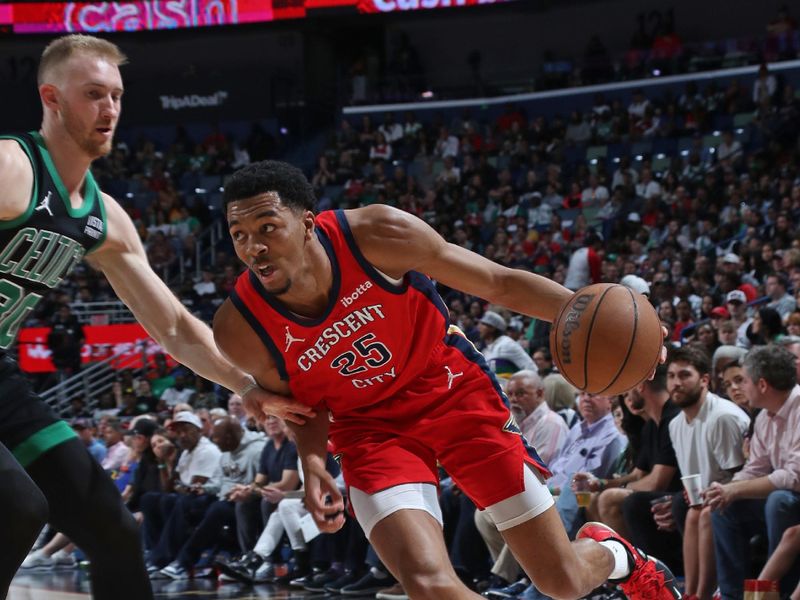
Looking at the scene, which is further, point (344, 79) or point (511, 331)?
point (344, 79)

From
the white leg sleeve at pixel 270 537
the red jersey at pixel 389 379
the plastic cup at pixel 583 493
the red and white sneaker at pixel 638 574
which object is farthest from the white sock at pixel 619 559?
the white leg sleeve at pixel 270 537

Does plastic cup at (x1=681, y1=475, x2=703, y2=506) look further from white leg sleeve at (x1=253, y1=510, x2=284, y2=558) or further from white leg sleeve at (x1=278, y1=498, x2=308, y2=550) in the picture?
white leg sleeve at (x1=253, y1=510, x2=284, y2=558)

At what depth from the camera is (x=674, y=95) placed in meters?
18.9

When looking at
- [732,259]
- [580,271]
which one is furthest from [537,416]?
[580,271]

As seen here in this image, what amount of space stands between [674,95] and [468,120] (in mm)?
3903

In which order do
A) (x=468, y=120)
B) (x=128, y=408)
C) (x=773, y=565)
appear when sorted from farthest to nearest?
(x=468, y=120) → (x=128, y=408) → (x=773, y=565)

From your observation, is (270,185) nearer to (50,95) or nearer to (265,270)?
(265,270)

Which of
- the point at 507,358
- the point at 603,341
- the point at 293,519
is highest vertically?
the point at 603,341

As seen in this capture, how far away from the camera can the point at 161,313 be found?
13.2 feet

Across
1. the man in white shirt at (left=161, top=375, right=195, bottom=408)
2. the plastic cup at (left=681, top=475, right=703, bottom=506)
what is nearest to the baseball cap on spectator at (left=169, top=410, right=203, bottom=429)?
the man in white shirt at (left=161, top=375, right=195, bottom=408)

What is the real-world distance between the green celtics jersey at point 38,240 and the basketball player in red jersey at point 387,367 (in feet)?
1.72

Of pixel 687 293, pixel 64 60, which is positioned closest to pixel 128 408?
pixel 687 293

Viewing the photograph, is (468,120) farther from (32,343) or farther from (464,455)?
(464,455)

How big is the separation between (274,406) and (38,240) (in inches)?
38.4
